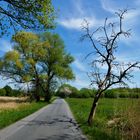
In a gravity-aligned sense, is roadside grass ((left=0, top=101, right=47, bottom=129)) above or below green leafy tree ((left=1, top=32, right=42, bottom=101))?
below

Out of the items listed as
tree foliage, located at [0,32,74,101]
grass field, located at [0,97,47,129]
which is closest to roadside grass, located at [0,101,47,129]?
grass field, located at [0,97,47,129]

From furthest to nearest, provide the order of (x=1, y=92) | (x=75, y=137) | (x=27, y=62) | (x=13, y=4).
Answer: (x=1, y=92) → (x=27, y=62) → (x=13, y=4) → (x=75, y=137)

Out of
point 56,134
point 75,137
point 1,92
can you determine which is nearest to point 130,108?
point 75,137

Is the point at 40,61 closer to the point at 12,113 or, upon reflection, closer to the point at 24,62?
the point at 24,62

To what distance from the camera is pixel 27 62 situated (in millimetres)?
75750

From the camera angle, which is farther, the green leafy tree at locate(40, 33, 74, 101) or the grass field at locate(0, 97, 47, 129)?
the green leafy tree at locate(40, 33, 74, 101)

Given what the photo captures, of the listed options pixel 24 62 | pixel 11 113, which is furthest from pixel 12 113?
pixel 24 62

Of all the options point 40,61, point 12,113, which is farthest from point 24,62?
point 12,113

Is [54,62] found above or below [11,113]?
above

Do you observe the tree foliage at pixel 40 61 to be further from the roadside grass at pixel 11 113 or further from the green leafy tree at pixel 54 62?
the roadside grass at pixel 11 113

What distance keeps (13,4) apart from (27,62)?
53853 millimetres

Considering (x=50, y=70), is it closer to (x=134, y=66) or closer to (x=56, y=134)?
(x=134, y=66)

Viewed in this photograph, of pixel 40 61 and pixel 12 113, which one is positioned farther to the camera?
pixel 40 61

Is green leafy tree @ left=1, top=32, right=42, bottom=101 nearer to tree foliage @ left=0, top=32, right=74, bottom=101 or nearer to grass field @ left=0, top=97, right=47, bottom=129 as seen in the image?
tree foliage @ left=0, top=32, right=74, bottom=101
